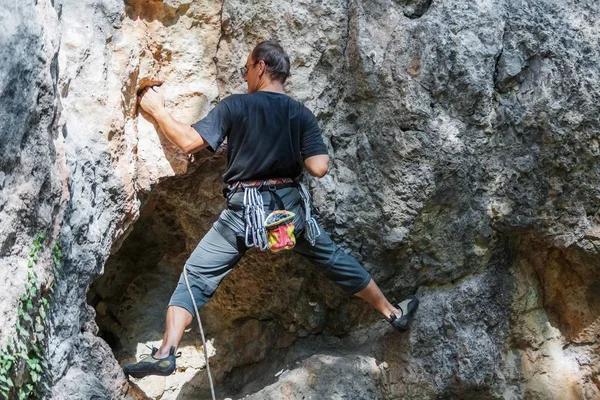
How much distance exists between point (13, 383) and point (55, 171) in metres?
0.85

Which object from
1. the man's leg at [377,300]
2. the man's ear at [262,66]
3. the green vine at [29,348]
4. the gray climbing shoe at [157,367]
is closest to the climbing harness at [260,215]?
the man's leg at [377,300]

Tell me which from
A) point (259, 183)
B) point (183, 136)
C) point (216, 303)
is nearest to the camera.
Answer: point (183, 136)

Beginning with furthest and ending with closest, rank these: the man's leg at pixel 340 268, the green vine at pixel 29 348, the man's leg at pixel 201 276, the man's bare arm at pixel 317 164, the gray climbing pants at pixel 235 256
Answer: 1. the man's leg at pixel 340 268
2. the man's bare arm at pixel 317 164
3. the gray climbing pants at pixel 235 256
4. the man's leg at pixel 201 276
5. the green vine at pixel 29 348

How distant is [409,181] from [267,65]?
973 mm

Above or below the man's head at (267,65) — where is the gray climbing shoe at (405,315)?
below

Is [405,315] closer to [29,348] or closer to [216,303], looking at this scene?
[216,303]

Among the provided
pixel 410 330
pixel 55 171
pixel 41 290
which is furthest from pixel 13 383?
pixel 410 330

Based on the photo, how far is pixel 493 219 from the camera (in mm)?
4047

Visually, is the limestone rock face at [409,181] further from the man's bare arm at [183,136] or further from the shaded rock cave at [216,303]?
the man's bare arm at [183,136]

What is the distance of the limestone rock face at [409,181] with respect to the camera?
3.79 meters

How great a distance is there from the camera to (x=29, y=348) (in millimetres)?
2838

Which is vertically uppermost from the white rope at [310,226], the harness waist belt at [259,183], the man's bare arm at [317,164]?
the man's bare arm at [317,164]

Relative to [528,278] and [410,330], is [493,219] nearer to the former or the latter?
[528,278]

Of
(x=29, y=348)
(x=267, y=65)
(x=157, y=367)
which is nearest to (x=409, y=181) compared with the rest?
(x=267, y=65)
